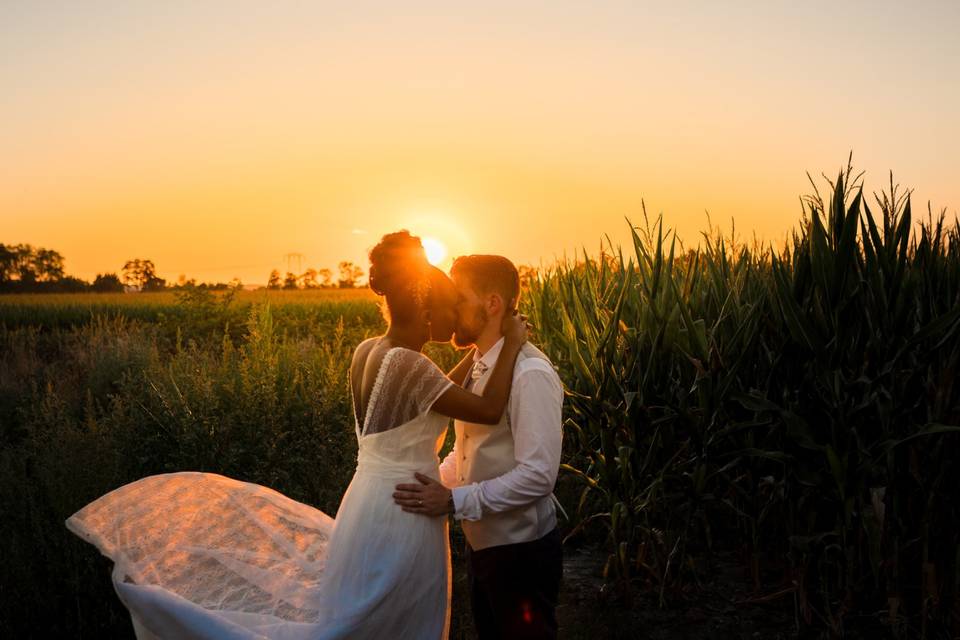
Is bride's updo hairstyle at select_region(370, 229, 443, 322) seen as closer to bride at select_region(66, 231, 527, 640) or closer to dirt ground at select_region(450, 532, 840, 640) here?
bride at select_region(66, 231, 527, 640)

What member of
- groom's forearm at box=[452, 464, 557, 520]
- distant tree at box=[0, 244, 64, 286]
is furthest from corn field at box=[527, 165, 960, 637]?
distant tree at box=[0, 244, 64, 286]

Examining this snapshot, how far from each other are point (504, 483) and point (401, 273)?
877 millimetres

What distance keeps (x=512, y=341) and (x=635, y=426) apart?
196 cm

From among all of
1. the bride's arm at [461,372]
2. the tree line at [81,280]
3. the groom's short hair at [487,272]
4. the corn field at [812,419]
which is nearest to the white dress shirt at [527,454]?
the groom's short hair at [487,272]

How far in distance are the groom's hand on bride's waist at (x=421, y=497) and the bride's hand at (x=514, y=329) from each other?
0.63 meters

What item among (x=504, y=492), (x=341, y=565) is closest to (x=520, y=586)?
(x=504, y=492)

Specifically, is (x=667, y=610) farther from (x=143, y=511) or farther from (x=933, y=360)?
(x=143, y=511)

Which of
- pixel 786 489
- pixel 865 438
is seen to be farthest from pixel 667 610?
pixel 865 438

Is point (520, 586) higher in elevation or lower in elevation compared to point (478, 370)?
lower

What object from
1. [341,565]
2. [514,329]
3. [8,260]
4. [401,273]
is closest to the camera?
[401,273]

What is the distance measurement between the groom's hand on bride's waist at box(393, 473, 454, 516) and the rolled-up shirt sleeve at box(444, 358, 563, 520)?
69mm

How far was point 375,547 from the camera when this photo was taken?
3.04m

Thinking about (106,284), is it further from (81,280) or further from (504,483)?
(504,483)

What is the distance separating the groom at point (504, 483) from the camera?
9.93ft
